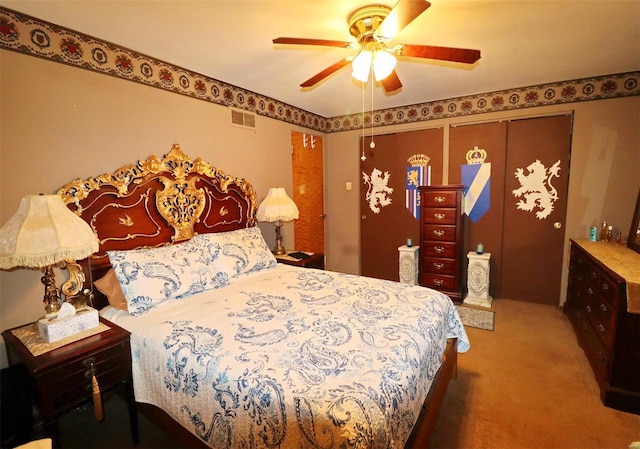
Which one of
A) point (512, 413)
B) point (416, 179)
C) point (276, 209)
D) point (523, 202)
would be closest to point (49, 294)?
point (276, 209)

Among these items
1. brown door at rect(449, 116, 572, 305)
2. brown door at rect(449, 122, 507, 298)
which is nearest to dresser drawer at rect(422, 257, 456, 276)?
brown door at rect(449, 122, 507, 298)

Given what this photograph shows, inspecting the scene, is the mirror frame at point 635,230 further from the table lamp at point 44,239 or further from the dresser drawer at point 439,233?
the table lamp at point 44,239

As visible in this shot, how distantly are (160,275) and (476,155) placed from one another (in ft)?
11.9

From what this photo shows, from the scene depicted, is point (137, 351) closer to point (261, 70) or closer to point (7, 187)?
point (7, 187)

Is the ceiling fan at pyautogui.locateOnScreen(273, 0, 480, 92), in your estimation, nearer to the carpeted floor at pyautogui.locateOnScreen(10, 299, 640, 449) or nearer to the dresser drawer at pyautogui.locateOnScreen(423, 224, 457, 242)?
the carpeted floor at pyautogui.locateOnScreen(10, 299, 640, 449)

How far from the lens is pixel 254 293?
2.16 m

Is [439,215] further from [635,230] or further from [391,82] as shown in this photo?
[391,82]

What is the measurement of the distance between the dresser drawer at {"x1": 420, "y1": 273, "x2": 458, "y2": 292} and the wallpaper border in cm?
199

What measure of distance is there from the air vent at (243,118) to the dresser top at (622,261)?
3.28 meters

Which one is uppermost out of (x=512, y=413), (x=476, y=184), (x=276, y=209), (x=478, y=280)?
(x=476, y=184)

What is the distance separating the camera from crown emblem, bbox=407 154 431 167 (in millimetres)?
4023

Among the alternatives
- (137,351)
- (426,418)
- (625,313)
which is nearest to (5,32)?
(137,351)

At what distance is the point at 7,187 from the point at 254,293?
156 centimetres

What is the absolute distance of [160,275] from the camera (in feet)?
6.61
